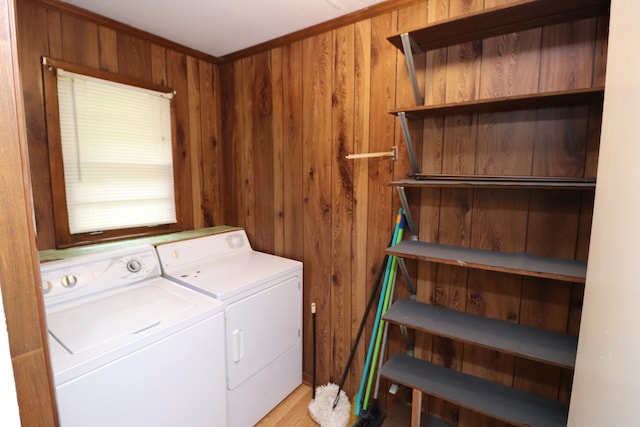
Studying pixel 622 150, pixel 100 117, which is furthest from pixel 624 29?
pixel 100 117

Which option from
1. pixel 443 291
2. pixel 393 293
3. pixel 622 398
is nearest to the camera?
pixel 622 398

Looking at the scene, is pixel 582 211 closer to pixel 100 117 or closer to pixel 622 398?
pixel 622 398

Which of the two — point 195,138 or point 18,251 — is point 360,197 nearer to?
point 195,138

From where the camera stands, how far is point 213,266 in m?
2.03

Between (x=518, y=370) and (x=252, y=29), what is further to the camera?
(x=252, y=29)

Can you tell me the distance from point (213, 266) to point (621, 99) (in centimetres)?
200

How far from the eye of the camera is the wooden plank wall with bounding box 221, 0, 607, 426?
135 cm

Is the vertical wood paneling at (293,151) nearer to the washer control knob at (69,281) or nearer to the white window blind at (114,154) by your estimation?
the white window blind at (114,154)

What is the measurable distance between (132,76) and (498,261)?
7.84ft

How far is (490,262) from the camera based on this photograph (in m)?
1.30

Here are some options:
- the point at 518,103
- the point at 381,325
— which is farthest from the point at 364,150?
the point at 381,325

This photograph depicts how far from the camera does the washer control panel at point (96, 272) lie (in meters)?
1.46

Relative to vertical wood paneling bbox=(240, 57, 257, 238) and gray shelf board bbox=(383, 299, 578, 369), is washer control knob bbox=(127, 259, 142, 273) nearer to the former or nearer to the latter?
vertical wood paneling bbox=(240, 57, 257, 238)

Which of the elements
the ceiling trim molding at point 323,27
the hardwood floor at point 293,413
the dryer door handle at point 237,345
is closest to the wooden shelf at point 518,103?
the ceiling trim molding at point 323,27
